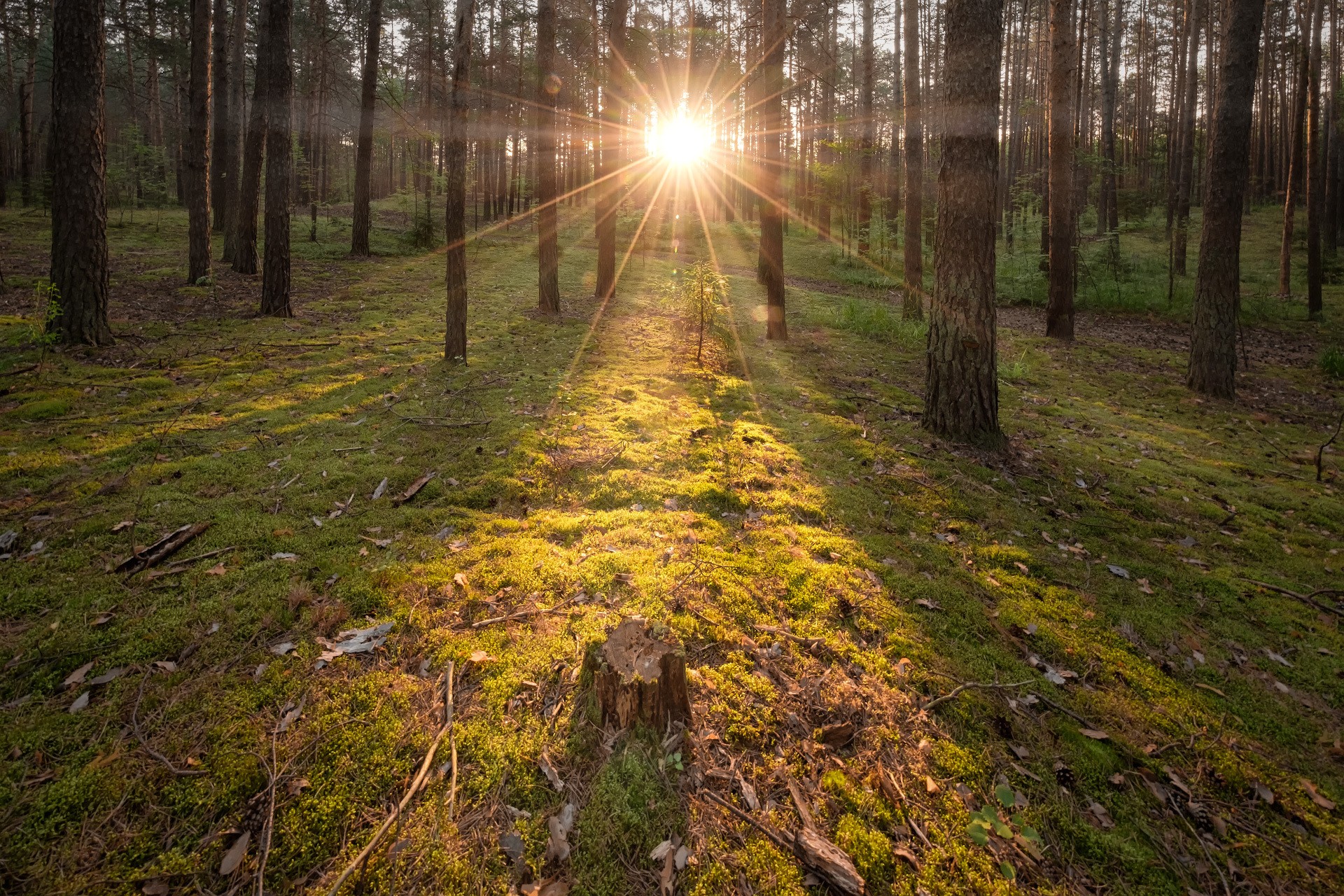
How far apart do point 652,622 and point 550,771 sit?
97 centimetres

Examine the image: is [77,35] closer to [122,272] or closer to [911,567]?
[122,272]

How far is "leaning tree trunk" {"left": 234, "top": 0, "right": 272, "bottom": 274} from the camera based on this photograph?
412 inches

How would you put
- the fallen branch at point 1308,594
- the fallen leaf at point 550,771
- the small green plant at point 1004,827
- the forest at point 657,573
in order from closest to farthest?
the small green plant at point 1004,827
the forest at point 657,573
the fallen leaf at point 550,771
the fallen branch at point 1308,594

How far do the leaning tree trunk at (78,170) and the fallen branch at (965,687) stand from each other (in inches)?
391

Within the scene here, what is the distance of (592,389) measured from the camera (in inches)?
→ 299

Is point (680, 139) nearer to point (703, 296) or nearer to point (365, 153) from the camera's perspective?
point (365, 153)

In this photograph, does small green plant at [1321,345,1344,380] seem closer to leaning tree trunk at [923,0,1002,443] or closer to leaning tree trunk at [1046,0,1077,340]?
leaning tree trunk at [1046,0,1077,340]

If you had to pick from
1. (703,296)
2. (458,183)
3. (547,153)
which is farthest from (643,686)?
(547,153)

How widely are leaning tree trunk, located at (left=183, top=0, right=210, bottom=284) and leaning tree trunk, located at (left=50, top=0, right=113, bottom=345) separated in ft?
12.4

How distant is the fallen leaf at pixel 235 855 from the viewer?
193 centimetres

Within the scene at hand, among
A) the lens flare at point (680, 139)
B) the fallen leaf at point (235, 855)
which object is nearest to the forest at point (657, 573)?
the fallen leaf at point (235, 855)

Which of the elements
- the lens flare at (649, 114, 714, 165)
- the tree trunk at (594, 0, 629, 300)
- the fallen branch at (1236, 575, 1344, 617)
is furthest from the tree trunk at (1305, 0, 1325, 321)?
the lens flare at (649, 114, 714, 165)

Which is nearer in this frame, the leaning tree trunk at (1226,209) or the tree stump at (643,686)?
the tree stump at (643,686)

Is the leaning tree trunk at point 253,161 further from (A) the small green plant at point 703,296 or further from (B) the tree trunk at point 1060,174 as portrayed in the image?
(B) the tree trunk at point 1060,174
